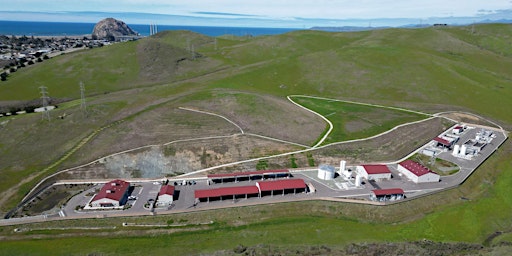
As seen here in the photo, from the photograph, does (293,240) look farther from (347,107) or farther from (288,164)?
(347,107)

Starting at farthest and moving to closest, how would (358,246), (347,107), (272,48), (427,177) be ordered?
1. (272,48)
2. (347,107)
3. (427,177)
4. (358,246)

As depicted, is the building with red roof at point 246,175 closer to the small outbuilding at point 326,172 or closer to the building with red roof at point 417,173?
the small outbuilding at point 326,172

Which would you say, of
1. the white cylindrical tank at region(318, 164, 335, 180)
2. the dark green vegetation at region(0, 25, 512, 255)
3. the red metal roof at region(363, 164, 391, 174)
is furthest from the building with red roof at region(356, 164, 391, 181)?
the dark green vegetation at region(0, 25, 512, 255)

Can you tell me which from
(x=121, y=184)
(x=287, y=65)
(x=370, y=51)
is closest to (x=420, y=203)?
(x=121, y=184)

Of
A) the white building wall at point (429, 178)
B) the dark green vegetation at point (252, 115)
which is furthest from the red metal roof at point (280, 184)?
the white building wall at point (429, 178)

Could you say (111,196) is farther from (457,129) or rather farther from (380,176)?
(457,129)

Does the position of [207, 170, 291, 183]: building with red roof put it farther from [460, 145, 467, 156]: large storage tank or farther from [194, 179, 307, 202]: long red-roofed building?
[460, 145, 467, 156]: large storage tank
